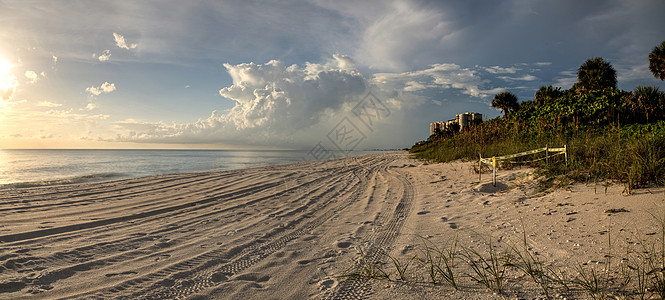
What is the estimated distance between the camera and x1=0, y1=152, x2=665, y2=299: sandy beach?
2721mm

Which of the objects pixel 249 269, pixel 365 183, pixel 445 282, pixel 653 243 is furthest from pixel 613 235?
pixel 365 183

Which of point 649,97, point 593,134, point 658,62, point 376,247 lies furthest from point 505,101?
point 376,247

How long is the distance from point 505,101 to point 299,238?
4435 cm

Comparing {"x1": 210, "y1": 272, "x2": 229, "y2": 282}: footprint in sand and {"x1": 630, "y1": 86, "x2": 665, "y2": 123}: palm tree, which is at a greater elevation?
{"x1": 630, "y1": 86, "x2": 665, "y2": 123}: palm tree

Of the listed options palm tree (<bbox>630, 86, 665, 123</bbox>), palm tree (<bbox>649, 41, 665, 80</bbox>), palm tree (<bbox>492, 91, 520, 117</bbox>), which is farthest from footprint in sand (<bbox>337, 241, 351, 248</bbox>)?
palm tree (<bbox>492, 91, 520, 117</bbox>)

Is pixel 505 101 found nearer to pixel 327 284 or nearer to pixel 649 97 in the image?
pixel 649 97

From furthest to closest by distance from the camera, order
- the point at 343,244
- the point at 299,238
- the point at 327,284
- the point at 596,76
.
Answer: the point at 596,76 → the point at 299,238 → the point at 343,244 → the point at 327,284

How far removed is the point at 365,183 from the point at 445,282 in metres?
7.56

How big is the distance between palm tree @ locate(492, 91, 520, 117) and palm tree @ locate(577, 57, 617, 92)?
30.4 ft

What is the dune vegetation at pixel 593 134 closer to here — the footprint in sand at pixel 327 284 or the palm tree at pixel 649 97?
the palm tree at pixel 649 97

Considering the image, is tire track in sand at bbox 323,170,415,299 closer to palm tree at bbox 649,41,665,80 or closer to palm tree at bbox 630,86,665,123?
palm tree at bbox 630,86,665,123

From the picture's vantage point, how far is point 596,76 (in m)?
28.5

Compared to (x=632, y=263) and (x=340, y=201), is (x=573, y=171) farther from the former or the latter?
(x=340, y=201)

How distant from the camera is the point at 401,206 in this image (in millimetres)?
6281
